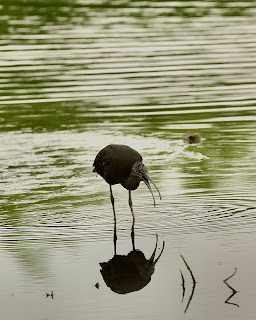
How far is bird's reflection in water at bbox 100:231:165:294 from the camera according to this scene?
8914mm

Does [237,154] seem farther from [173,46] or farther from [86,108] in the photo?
[173,46]

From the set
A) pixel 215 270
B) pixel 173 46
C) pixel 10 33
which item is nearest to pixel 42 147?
pixel 215 270

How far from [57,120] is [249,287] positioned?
32.3ft

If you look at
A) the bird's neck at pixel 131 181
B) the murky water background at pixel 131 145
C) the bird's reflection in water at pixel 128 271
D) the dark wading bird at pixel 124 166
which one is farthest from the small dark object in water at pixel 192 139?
the bird's reflection in water at pixel 128 271

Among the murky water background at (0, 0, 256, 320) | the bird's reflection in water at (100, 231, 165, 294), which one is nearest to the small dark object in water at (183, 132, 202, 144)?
the murky water background at (0, 0, 256, 320)

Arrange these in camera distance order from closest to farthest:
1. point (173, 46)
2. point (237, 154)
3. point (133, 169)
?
point (133, 169) → point (237, 154) → point (173, 46)

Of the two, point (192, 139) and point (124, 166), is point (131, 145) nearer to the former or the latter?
point (192, 139)

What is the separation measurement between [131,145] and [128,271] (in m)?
6.33

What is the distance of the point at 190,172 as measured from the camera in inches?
537

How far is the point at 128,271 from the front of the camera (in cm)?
938

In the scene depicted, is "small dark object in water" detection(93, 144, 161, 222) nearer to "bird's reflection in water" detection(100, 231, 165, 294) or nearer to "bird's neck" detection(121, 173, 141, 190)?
"bird's neck" detection(121, 173, 141, 190)

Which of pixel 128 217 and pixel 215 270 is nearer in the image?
pixel 215 270

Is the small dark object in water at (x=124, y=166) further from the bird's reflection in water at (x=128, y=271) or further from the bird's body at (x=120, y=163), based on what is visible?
the bird's reflection in water at (x=128, y=271)

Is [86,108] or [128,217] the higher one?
[128,217]
